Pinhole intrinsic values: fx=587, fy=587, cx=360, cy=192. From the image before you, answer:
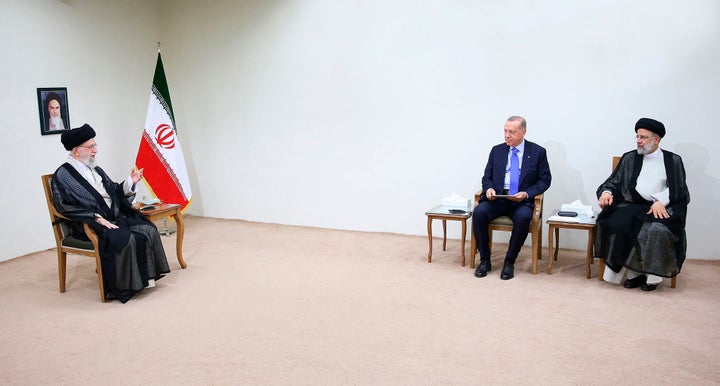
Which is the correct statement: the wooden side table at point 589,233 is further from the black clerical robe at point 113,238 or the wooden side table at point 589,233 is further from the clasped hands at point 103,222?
the clasped hands at point 103,222

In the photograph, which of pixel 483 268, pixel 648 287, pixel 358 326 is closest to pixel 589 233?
pixel 648 287

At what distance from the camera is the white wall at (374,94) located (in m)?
4.72

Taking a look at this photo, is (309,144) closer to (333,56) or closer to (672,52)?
(333,56)

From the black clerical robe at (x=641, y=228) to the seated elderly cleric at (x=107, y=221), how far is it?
324 centimetres

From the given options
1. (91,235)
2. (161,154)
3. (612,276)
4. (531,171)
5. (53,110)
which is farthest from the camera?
(161,154)

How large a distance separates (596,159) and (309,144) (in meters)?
2.79

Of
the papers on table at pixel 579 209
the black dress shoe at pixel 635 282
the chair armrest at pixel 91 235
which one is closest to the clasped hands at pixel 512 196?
the papers on table at pixel 579 209

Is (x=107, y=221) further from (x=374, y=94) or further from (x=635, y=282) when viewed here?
(x=635, y=282)

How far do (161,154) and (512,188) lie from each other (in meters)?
3.33

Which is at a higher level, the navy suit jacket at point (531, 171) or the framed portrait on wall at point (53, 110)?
the framed portrait on wall at point (53, 110)

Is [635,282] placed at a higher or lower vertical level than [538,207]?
lower

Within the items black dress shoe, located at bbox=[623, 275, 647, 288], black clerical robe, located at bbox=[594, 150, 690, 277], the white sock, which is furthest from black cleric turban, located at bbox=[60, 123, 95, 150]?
black dress shoe, located at bbox=[623, 275, 647, 288]

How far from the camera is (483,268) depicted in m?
4.47

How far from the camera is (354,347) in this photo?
327 centimetres
